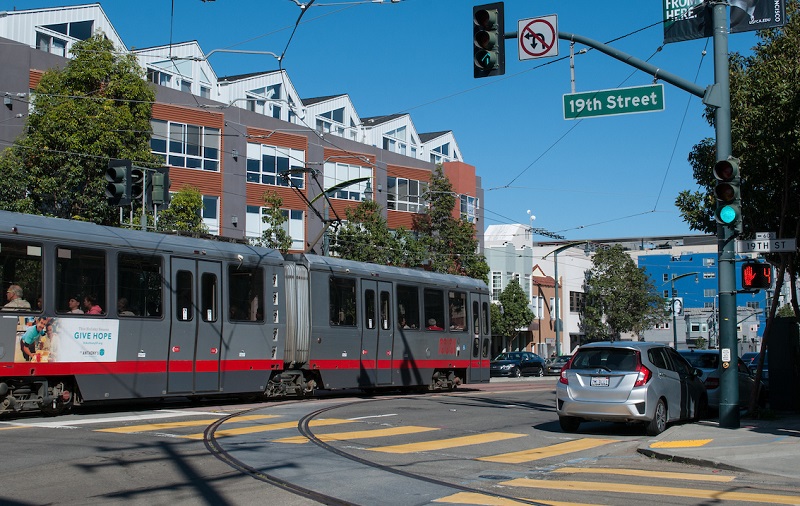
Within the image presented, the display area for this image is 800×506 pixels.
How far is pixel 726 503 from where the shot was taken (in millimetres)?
8781

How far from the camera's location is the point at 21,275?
15148 mm

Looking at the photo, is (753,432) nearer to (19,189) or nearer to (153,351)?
(153,351)

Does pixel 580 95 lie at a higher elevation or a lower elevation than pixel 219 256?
higher

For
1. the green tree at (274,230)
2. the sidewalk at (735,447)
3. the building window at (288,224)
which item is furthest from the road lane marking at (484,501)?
the building window at (288,224)

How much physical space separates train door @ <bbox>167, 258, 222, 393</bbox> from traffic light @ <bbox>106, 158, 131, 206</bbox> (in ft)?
6.27

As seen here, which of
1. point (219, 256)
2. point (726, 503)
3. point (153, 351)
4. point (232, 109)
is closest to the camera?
point (726, 503)

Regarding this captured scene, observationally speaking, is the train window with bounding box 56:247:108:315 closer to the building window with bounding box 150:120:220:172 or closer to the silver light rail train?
the silver light rail train

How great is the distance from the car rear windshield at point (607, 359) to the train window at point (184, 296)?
26.9ft

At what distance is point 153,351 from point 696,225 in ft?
44.8

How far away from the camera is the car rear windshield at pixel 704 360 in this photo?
21.4 m

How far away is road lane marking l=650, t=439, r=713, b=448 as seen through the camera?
13.1 meters

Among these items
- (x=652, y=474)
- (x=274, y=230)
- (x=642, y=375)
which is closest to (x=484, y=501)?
(x=652, y=474)

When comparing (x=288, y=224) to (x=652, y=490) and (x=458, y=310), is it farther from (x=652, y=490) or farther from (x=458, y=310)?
(x=652, y=490)

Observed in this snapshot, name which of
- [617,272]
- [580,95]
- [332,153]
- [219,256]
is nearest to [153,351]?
[219,256]
